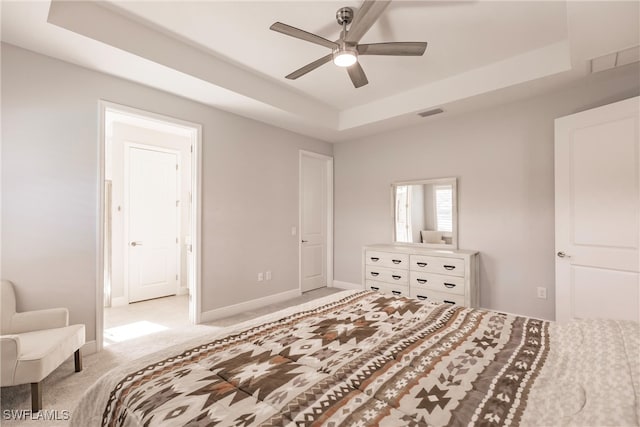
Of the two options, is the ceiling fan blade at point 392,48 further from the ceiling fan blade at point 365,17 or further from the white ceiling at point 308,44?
the white ceiling at point 308,44

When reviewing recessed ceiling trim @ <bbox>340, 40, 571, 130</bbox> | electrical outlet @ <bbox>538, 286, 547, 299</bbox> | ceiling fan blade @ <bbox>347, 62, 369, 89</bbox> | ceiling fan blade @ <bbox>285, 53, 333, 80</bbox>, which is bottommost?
electrical outlet @ <bbox>538, 286, 547, 299</bbox>

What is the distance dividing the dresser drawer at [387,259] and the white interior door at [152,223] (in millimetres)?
3134

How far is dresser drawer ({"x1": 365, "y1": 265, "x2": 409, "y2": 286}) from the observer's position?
3.85 meters

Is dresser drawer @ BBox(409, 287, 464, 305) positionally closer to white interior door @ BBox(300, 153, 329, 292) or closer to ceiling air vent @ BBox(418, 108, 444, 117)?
white interior door @ BBox(300, 153, 329, 292)

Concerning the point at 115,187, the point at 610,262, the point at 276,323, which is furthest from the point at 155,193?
the point at 610,262

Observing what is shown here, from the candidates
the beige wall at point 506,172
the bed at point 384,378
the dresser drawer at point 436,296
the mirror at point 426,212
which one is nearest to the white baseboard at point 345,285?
the beige wall at point 506,172

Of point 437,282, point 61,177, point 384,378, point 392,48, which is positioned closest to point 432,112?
point 392,48

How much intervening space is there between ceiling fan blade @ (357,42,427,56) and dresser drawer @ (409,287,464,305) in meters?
2.62

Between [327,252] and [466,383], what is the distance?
4.12 m

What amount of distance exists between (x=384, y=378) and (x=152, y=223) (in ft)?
15.0

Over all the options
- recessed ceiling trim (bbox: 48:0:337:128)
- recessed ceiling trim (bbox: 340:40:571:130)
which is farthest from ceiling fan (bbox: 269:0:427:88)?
recessed ceiling trim (bbox: 340:40:571:130)

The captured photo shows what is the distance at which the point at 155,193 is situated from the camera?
4.71 metres

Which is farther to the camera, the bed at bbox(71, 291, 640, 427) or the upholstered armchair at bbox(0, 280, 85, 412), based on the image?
the upholstered armchair at bbox(0, 280, 85, 412)

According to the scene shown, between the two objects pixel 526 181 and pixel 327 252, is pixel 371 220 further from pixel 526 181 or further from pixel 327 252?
pixel 526 181
